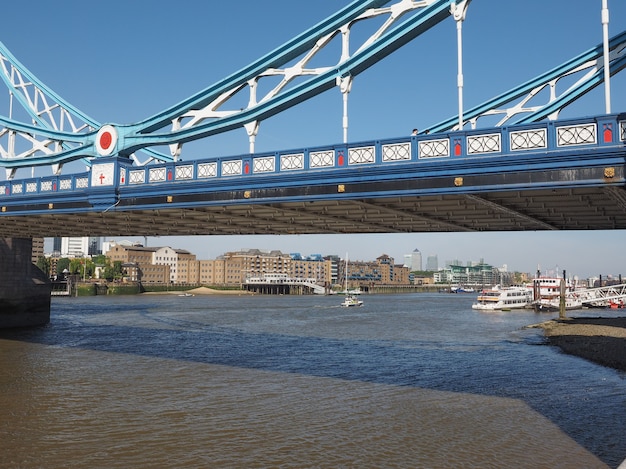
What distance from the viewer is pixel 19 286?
40531mm

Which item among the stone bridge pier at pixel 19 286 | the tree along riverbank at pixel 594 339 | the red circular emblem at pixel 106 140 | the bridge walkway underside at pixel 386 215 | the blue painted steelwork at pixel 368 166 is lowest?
the tree along riverbank at pixel 594 339

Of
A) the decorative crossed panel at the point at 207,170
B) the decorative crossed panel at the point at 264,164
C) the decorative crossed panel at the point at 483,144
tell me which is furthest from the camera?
the decorative crossed panel at the point at 207,170

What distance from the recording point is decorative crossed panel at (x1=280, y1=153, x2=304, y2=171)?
17.9 meters

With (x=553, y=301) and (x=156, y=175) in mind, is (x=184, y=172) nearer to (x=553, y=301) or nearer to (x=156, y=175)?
(x=156, y=175)

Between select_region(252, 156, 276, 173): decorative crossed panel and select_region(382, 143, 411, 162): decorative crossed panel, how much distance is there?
3.83m

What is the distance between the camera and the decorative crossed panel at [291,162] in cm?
1788

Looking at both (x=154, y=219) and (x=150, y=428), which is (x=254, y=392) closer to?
(x=150, y=428)

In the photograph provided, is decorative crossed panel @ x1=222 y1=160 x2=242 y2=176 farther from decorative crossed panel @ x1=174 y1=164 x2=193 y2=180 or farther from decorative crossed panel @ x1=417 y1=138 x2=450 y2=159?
decorative crossed panel @ x1=417 y1=138 x2=450 y2=159

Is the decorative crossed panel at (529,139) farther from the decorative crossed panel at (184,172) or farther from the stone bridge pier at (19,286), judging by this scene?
the stone bridge pier at (19,286)

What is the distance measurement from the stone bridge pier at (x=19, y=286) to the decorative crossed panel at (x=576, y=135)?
3688cm

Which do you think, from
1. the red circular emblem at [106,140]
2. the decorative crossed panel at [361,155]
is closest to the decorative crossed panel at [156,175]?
the red circular emblem at [106,140]

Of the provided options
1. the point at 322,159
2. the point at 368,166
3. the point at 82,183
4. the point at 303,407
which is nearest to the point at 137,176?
the point at 82,183

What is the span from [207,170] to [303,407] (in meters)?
8.54

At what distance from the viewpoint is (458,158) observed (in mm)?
15117
